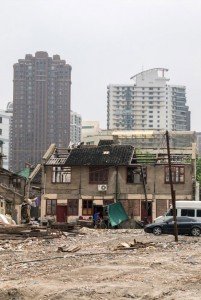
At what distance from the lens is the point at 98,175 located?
58.7 m

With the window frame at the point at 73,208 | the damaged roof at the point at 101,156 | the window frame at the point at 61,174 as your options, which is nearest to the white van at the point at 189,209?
the damaged roof at the point at 101,156

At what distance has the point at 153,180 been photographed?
190ft

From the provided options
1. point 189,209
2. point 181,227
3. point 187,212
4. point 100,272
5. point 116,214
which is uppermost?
point 189,209

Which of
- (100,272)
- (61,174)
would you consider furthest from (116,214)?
(100,272)

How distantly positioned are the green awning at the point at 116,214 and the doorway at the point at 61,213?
239 inches

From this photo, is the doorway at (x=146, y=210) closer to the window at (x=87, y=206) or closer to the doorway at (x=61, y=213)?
the window at (x=87, y=206)

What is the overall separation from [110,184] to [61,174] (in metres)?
4.92

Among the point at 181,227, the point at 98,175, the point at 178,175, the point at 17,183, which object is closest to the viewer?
the point at 181,227

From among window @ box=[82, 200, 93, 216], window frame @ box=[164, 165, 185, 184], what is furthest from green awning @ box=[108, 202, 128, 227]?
window frame @ box=[164, 165, 185, 184]

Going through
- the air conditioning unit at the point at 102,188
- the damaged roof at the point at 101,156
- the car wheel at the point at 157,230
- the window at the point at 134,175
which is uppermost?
the damaged roof at the point at 101,156

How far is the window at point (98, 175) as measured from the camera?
58.4 meters

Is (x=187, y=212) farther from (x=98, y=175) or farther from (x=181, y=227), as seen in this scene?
(x=98, y=175)

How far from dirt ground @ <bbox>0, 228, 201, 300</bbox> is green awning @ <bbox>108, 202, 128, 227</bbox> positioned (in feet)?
66.0

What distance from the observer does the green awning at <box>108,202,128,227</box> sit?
52.8 metres
